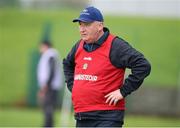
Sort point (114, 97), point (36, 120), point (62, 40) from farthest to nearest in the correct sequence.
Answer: point (62, 40)
point (36, 120)
point (114, 97)

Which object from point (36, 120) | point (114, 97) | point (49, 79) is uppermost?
point (114, 97)

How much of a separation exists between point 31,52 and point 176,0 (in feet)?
16.4

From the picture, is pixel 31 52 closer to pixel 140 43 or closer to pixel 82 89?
pixel 140 43

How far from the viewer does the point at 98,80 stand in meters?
7.74

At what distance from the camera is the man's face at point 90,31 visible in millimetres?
7809

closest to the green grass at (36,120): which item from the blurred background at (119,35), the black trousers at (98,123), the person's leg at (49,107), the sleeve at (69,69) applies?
the blurred background at (119,35)

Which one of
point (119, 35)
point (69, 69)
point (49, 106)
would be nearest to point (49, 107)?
point (49, 106)

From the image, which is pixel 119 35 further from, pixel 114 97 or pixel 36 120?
pixel 114 97

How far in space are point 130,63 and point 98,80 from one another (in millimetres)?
395

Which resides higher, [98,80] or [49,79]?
[98,80]

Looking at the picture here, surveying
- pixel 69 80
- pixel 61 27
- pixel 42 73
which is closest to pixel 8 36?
pixel 61 27

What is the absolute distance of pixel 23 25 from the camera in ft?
87.1

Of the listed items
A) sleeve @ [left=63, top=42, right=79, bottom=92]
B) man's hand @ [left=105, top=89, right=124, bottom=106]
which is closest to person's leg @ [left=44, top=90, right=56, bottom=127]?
sleeve @ [left=63, top=42, right=79, bottom=92]

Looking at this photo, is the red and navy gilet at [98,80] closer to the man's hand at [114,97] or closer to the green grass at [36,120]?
the man's hand at [114,97]
